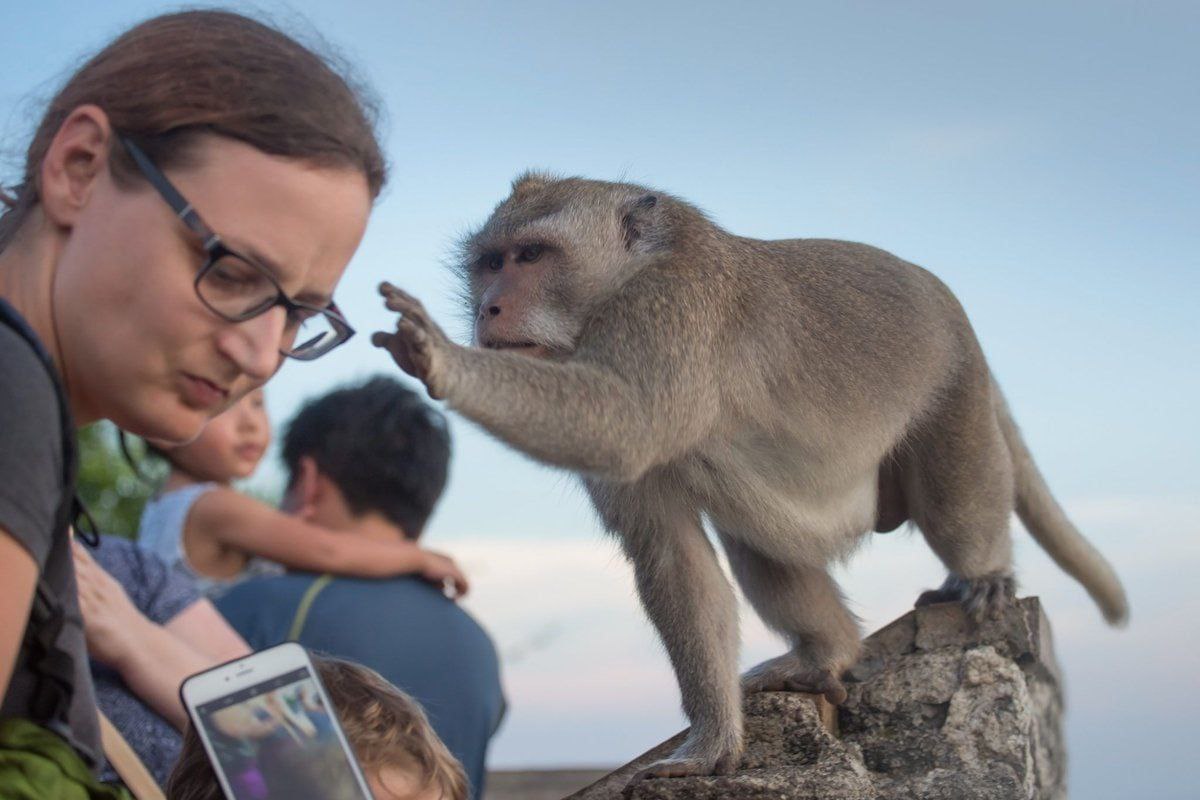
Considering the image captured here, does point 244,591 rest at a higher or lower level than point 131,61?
lower

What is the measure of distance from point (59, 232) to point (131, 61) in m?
0.31

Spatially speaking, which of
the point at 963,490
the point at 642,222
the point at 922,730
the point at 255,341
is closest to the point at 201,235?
the point at 255,341

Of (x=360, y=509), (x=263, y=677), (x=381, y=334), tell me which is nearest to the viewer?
(x=263, y=677)

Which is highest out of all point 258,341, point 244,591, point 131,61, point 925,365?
point 925,365

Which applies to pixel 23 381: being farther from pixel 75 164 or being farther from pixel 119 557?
pixel 119 557

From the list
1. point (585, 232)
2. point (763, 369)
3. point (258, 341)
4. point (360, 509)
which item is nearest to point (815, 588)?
point (763, 369)

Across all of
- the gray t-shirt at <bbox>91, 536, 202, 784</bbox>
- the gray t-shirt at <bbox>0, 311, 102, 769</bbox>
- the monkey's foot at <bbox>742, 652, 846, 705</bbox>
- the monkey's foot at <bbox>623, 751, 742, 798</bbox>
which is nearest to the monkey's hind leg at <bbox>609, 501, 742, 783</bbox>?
the monkey's foot at <bbox>623, 751, 742, 798</bbox>

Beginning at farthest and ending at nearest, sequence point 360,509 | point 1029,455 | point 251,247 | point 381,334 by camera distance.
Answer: point 1029,455
point 360,509
point 381,334
point 251,247

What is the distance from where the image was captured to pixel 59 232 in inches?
78.3

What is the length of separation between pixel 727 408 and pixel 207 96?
2.34m

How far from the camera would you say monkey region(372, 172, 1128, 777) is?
145 inches

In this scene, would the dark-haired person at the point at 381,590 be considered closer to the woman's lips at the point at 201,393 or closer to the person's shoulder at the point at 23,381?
the woman's lips at the point at 201,393

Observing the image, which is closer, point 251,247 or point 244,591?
point 251,247

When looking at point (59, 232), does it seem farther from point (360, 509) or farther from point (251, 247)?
point (360, 509)
